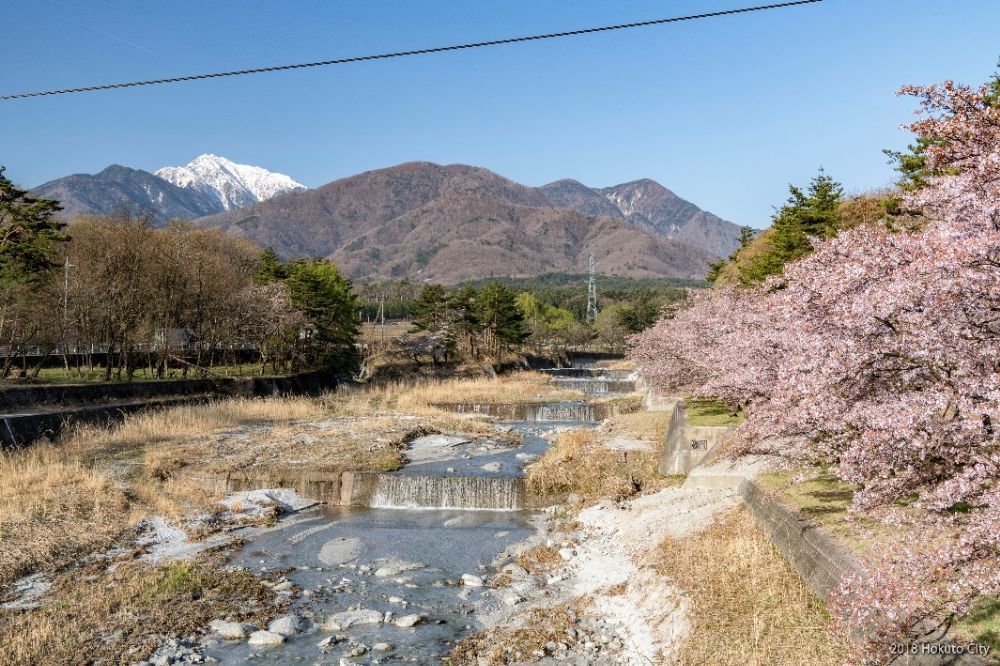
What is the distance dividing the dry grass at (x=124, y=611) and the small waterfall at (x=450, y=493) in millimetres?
7418

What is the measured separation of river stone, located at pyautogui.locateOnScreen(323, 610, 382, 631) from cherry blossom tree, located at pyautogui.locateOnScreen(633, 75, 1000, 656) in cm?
743

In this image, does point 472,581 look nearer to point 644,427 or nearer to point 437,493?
point 437,493

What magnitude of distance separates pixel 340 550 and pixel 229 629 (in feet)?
16.1

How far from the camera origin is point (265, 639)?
1098 cm

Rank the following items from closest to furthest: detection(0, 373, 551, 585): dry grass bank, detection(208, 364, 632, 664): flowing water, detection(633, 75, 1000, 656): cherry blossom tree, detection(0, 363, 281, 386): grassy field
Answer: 1. detection(633, 75, 1000, 656): cherry blossom tree
2. detection(208, 364, 632, 664): flowing water
3. detection(0, 373, 551, 585): dry grass bank
4. detection(0, 363, 281, 386): grassy field

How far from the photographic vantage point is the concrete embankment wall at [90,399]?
26344 mm

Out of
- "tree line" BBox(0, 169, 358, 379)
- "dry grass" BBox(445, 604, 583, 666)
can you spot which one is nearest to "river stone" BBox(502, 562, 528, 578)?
"dry grass" BBox(445, 604, 583, 666)

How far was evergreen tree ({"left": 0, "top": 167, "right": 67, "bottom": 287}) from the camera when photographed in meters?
34.9

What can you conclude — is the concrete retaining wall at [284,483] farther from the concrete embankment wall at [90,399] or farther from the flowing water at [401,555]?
the concrete embankment wall at [90,399]

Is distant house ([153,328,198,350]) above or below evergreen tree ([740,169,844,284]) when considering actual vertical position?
below

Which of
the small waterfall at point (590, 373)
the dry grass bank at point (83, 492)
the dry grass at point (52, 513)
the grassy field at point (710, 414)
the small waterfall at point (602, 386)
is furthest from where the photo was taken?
the small waterfall at point (590, 373)

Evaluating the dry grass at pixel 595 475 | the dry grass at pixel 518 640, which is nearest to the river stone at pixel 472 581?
the dry grass at pixel 518 640

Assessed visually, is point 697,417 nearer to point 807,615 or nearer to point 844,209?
point 807,615

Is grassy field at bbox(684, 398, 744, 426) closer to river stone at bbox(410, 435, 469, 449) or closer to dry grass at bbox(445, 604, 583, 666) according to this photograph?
dry grass at bbox(445, 604, 583, 666)
